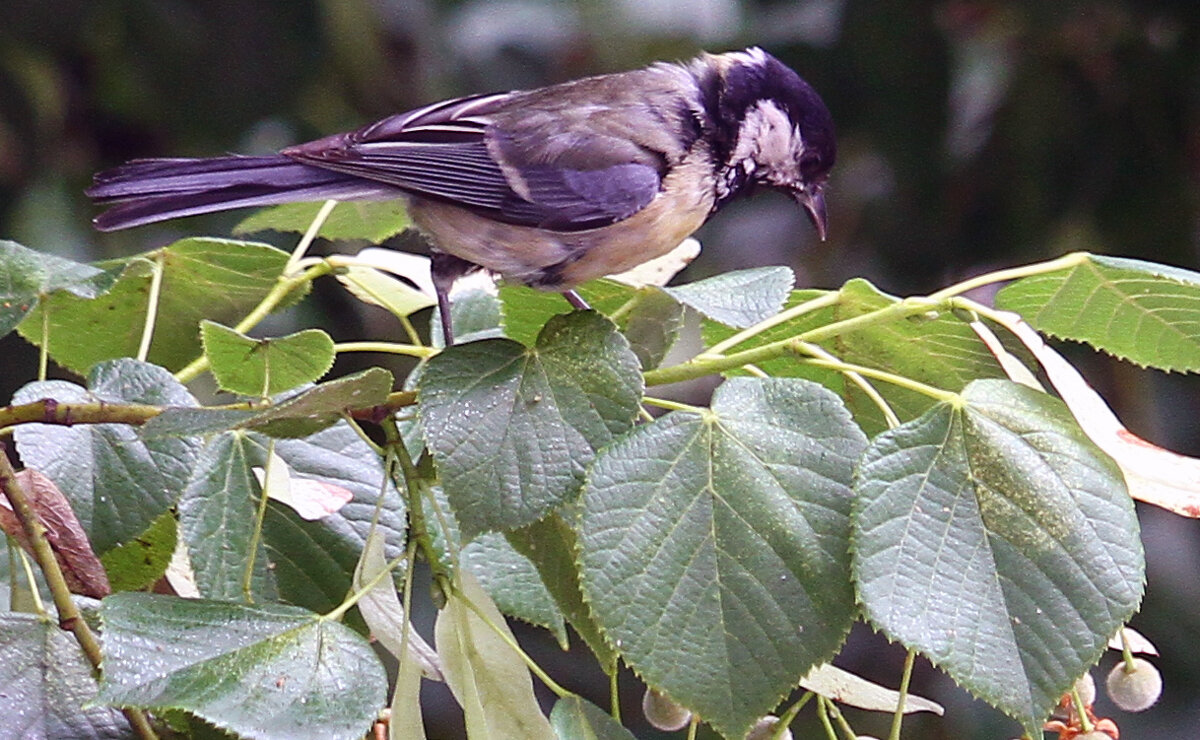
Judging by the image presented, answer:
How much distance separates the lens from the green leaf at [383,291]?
1.35 m

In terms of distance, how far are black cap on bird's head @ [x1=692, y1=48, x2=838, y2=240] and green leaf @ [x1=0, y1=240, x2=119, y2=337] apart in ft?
2.74

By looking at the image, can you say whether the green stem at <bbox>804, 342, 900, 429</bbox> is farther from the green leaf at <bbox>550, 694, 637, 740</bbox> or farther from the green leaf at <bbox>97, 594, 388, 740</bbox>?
the green leaf at <bbox>97, 594, 388, 740</bbox>

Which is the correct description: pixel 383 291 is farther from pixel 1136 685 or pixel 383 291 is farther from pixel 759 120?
pixel 1136 685

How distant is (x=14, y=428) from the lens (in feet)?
3.53

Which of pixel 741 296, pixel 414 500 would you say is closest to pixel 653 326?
pixel 741 296

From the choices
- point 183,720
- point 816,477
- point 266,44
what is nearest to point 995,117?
point 266,44

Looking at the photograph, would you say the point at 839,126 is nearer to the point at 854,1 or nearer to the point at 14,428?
the point at 854,1

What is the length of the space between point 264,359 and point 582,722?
1.44ft

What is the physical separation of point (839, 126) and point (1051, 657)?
249 cm

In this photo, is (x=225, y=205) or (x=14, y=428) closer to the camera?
(x=14, y=428)

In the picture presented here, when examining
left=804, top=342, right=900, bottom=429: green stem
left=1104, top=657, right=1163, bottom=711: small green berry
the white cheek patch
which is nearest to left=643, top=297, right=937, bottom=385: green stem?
left=804, top=342, right=900, bottom=429: green stem

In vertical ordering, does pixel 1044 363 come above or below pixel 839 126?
above

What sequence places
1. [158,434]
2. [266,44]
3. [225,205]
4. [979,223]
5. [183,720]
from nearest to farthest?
[158,434]
[183,720]
[225,205]
[266,44]
[979,223]

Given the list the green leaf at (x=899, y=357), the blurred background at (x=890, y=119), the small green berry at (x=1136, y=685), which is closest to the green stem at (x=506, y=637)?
the green leaf at (x=899, y=357)
